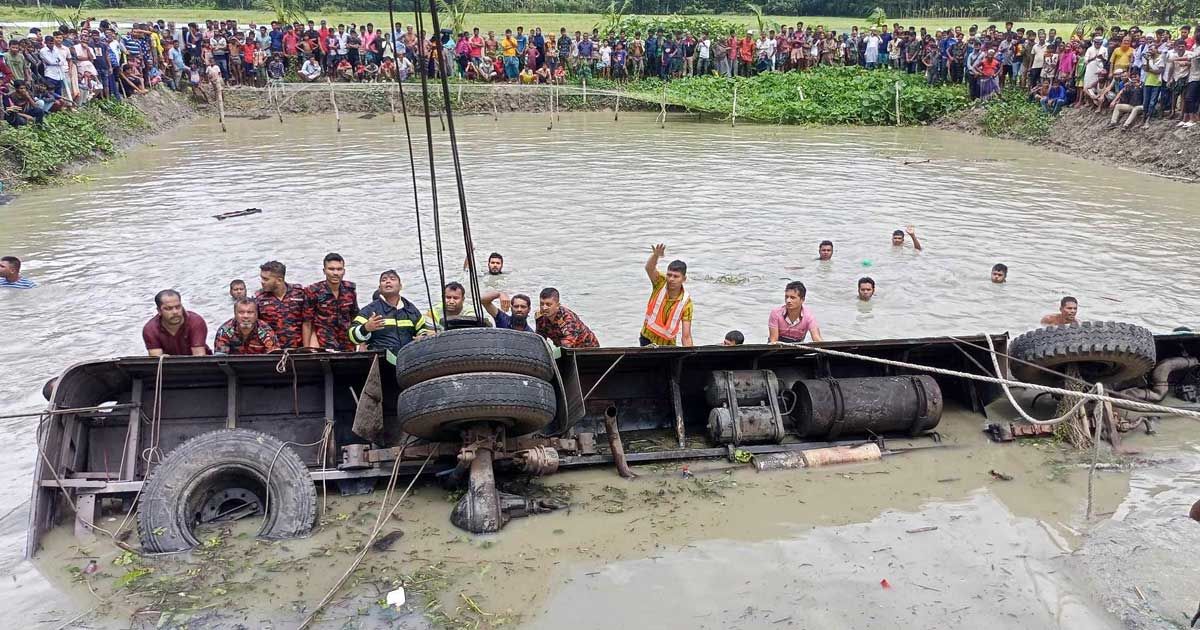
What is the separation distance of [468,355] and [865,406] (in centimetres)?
369

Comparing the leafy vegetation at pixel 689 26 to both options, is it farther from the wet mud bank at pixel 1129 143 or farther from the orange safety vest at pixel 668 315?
the orange safety vest at pixel 668 315

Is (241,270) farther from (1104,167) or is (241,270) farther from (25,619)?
(1104,167)

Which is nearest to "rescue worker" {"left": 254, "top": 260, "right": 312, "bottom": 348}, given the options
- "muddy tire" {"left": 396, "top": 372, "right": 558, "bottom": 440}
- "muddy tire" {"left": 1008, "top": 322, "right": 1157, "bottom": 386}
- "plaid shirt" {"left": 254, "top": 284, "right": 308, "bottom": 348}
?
"plaid shirt" {"left": 254, "top": 284, "right": 308, "bottom": 348}

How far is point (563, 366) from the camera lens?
732cm

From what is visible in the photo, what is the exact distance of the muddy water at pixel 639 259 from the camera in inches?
259

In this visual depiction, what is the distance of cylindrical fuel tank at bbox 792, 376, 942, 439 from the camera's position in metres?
7.91

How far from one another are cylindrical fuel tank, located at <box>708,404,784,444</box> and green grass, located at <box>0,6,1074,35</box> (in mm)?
38286

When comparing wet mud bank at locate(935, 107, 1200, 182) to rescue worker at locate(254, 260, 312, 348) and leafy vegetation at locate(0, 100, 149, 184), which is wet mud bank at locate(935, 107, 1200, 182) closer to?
rescue worker at locate(254, 260, 312, 348)

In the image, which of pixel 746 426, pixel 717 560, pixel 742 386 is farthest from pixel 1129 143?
pixel 717 560

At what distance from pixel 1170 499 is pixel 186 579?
726cm

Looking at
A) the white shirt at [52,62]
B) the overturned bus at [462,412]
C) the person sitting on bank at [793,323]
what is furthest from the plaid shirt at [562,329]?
the white shirt at [52,62]

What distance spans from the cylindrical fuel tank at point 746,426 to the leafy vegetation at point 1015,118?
22.2 metres

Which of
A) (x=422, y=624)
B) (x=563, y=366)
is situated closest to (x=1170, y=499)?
(x=563, y=366)

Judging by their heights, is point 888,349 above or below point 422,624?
above
